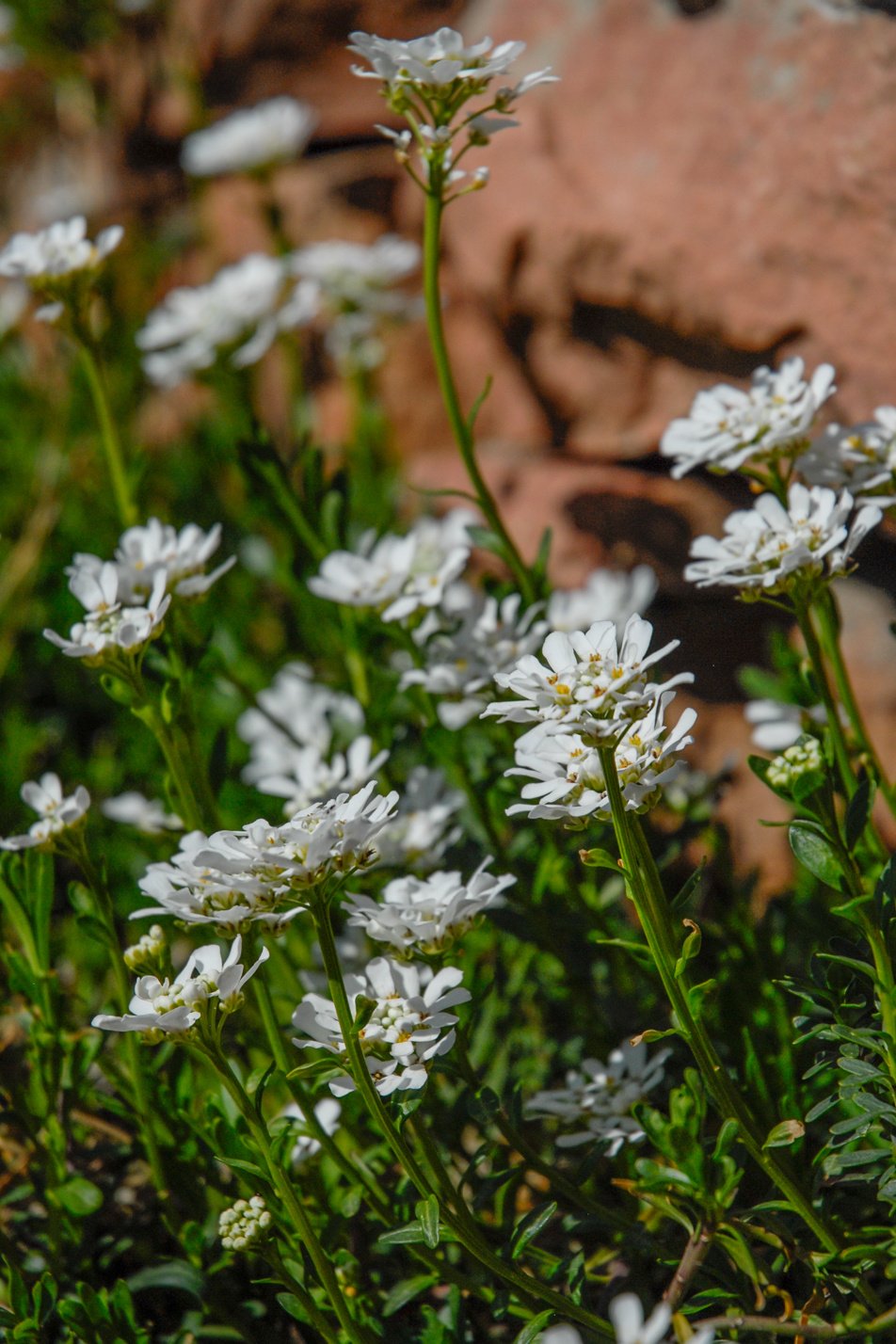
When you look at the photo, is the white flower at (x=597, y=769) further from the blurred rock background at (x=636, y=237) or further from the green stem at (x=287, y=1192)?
the blurred rock background at (x=636, y=237)

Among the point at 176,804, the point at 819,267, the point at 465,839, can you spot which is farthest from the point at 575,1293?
the point at 819,267

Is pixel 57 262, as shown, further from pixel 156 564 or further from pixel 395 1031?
pixel 395 1031

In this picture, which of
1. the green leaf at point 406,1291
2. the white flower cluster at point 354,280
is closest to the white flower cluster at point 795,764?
the green leaf at point 406,1291

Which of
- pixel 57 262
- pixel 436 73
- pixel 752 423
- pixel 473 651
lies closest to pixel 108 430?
pixel 57 262

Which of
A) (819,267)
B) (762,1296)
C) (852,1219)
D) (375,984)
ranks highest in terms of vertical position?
(819,267)

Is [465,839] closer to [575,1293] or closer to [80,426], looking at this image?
[575,1293]
